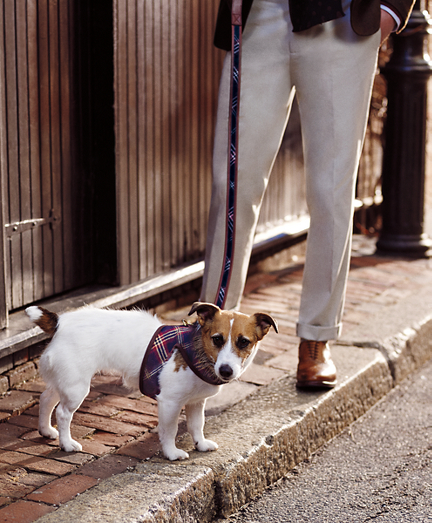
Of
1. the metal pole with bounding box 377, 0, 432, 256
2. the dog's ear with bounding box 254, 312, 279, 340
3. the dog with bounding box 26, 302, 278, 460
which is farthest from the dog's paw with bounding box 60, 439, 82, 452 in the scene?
the metal pole with bounding box 377, 0, 432, 256

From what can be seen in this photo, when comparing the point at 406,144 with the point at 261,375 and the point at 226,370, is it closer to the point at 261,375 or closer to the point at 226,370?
the point at 261,375

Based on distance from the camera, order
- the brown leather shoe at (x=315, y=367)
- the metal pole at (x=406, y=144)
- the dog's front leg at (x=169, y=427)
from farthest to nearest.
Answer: the metal pole at (x=406, y=144), the brown leather shoe at (x=315, y=367), the dog's front leg at (x=169, y=427)

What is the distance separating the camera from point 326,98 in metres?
2.99

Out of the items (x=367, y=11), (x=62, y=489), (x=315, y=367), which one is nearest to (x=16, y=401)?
(x=62, y=489)

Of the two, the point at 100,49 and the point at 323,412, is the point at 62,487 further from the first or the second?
the point at 100,49

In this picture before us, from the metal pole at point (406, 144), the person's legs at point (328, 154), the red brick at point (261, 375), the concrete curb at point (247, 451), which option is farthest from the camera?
the metal pole at point (406, 144)

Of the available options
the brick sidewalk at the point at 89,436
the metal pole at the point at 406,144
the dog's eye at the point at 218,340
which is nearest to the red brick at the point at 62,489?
the brick sidewalk at the point at 89,436

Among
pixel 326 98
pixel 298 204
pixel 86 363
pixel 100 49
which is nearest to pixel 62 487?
pixel 86 363

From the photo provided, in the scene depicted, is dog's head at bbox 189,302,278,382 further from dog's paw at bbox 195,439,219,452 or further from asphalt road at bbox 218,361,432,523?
asphalt road at bbox 218,361,432,523

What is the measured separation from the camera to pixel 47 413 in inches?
102

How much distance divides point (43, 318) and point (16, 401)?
2.07ft

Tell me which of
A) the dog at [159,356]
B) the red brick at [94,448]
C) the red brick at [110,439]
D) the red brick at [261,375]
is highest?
the dog at [159,356]

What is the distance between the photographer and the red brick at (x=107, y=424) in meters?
2.71

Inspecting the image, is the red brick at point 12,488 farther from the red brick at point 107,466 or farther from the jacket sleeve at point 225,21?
the jacket sleeve at point 225,21
